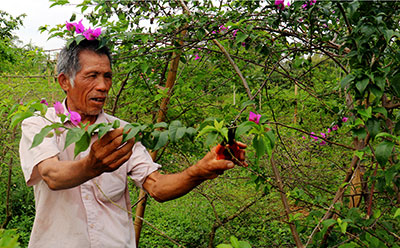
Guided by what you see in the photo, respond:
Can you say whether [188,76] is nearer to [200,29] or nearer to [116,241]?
[200,29]

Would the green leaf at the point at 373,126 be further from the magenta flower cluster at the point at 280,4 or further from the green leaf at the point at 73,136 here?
the green leaf at the point at 73,136

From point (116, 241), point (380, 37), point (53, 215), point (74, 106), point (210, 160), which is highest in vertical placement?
point (380, 37)

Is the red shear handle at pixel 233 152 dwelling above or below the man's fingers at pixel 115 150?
below

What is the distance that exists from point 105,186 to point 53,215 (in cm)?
26

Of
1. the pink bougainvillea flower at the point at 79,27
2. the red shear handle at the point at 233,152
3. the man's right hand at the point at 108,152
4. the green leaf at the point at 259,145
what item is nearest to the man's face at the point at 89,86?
the pink bougainvillea flower at the point at 79,27

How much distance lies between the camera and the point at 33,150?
1516 millimetres

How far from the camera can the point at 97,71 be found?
71.2 inches

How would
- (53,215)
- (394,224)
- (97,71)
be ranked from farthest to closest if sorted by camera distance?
(394,224) < (97,71) < (53,215)

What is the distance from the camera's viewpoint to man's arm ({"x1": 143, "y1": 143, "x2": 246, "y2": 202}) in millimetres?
1324

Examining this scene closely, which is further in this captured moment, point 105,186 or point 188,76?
point 188,76

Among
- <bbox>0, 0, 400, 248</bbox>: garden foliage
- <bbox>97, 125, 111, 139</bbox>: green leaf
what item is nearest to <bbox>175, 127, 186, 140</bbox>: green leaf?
<bbox>0, 0, 400, 248</bbox>: garden foliage

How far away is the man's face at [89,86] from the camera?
5.86 ft

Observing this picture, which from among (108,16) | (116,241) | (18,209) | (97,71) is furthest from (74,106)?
(18,209)

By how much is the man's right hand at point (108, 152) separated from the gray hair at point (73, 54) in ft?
2.28
